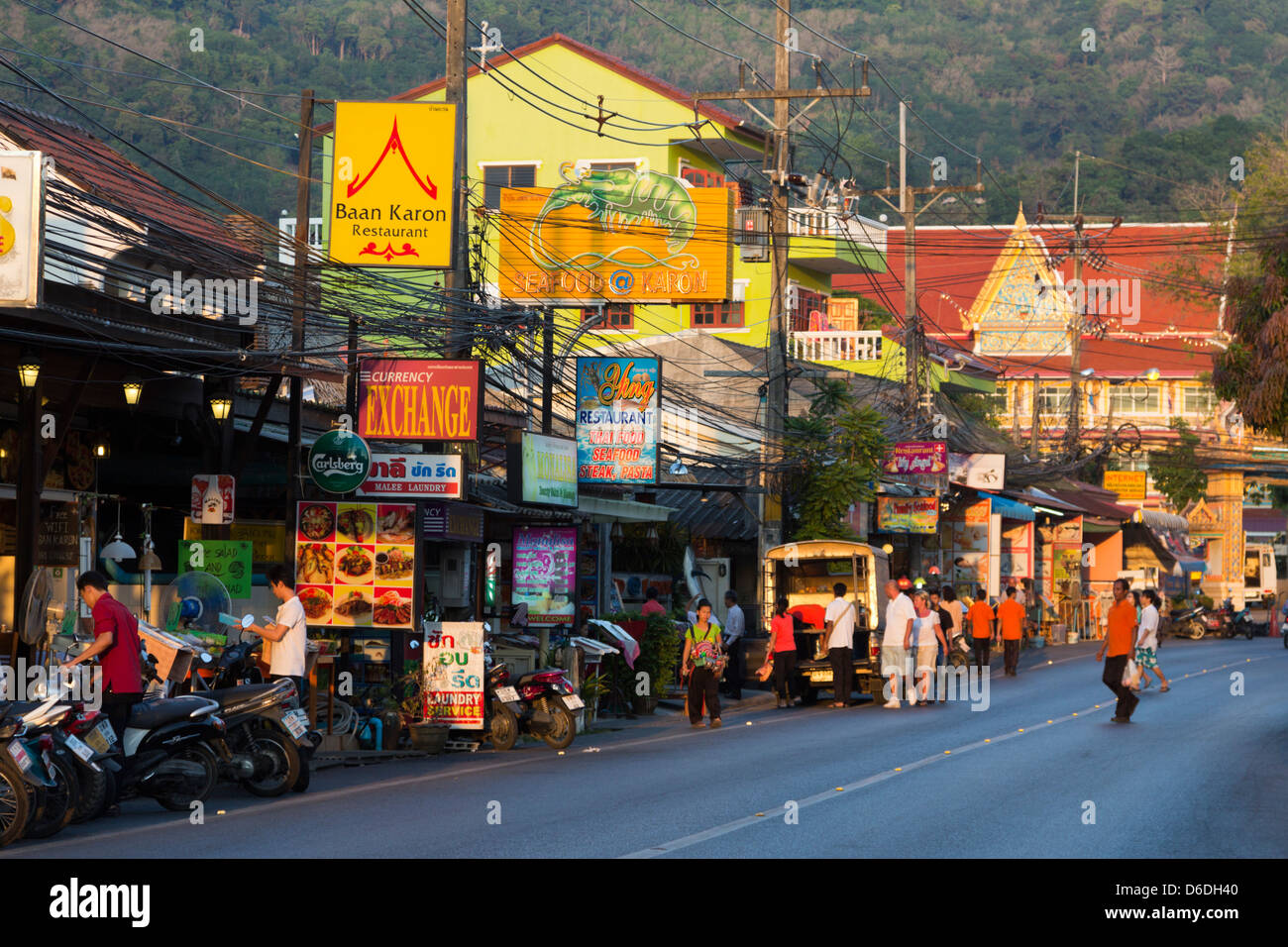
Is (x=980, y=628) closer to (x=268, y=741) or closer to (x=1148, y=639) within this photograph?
(x=1148, y=639)

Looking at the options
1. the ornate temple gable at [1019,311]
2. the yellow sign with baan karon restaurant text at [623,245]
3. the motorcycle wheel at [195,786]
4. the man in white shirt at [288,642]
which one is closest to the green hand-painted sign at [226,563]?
the man in white shirt at [288,642]

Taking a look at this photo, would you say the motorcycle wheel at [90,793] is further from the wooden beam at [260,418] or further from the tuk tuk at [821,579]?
the tuk tuk at [821,579]

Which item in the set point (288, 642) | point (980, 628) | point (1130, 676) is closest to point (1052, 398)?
point (980, 628)

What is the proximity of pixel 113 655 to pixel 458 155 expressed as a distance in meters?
8.77

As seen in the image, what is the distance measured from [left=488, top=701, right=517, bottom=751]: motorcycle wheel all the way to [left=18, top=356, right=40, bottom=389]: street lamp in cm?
648

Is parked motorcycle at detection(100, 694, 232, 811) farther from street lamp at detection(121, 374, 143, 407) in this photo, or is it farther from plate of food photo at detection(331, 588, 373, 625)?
street lamp at detection(121, 374, 143, 407)

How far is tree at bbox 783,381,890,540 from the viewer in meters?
33.4

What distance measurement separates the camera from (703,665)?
22328mm

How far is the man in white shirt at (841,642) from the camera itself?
25.2 metres

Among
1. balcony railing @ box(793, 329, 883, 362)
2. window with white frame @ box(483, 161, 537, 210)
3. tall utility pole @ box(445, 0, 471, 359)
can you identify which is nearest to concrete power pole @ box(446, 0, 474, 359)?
tall utility pole @ box(445, 0, 471, 359)

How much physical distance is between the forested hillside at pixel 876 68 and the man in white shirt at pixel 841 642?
1912 centimetres

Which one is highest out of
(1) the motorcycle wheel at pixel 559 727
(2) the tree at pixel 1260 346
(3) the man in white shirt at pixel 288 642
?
(2) the tree at pixel 1260 346

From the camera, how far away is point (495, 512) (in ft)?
80.8
